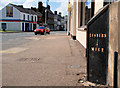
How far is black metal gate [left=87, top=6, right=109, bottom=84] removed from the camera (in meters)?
3.41

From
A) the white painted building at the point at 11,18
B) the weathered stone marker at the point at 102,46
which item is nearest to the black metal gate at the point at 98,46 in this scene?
the weathered stone marker at the point at 102,46

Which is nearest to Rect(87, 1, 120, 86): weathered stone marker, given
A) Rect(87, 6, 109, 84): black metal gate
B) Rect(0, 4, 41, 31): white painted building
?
Rect(87, 6, 109, 84): black metal gate

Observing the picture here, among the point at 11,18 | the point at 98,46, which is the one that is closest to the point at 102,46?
the point at 98,46

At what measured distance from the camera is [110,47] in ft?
10.7

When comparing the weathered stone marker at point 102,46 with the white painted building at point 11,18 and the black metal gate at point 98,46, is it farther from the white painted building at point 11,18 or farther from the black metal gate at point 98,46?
the white painted building at point 11,18

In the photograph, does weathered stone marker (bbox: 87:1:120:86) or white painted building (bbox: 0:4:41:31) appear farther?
white painted building (bbox: 0:4:41:31)

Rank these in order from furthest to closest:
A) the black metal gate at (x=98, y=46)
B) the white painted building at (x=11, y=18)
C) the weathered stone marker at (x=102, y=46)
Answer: the white painted building at (x=11, y=18) → the black metal gate at (x=98, y=46) → the weathered stone marker at (x=102, y=46)

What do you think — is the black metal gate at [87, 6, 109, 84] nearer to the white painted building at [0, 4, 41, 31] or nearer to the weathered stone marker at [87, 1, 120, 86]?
the weathered stone marker at [87, 1, 120, 86]

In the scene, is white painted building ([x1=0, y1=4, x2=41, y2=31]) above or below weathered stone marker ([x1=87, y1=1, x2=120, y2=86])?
above

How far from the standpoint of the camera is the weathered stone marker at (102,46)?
10.5ft

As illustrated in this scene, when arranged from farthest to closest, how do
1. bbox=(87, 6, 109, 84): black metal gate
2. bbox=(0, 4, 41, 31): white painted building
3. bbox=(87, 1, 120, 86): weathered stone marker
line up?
bbox=(0, 4, 41, 31): white painted building, bbox=(87, 6, 109, 84): black metal gate, bbox=(87, 1, 120, 86): weathered stone marker

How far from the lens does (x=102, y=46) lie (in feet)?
11.3

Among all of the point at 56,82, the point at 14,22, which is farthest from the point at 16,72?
the point at 14,22

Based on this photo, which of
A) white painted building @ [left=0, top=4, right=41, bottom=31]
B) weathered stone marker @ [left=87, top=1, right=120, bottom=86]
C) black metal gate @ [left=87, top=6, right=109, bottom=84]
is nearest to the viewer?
weathered stone marker @ [left=87, top=1, right=120, bottom=86]
